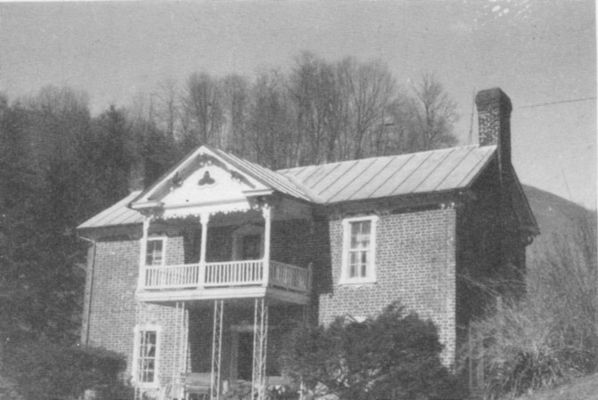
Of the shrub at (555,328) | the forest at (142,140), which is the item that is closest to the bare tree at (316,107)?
the forest at (142,140)

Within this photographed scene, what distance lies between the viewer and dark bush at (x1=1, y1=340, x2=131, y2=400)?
2502 centimetres

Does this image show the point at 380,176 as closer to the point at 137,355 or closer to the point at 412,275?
the point at 412,275

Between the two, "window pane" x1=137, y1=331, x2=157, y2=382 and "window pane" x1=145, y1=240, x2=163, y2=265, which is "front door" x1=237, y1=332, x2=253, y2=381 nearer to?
"window pane" x1=137, y1=331, x2=157, y2=382

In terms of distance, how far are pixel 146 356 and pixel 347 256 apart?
7332mm

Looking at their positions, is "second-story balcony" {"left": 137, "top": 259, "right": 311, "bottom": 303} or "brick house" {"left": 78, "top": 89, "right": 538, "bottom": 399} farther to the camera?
"second-story balcony" {"left": 137, "top": 259, "right": 311, "bottom": 303}

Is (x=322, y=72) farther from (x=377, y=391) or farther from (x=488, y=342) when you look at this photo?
(x=377, y=391)

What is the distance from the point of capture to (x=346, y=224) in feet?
78.5

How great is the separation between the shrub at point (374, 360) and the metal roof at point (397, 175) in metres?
4.83

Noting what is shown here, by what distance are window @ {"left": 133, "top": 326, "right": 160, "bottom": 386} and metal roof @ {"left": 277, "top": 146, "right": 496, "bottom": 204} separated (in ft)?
21.3

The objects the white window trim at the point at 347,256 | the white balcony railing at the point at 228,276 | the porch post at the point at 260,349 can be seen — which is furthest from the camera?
the white window trim at the point at 347,256

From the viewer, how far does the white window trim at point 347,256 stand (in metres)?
23.2

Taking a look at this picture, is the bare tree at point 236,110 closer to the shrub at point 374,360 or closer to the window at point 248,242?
the window at point 248,242

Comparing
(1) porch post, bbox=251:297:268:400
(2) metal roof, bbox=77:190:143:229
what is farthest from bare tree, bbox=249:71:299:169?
(1) porch post, bbox=251:297:268:400

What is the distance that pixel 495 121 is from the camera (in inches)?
989
